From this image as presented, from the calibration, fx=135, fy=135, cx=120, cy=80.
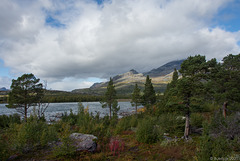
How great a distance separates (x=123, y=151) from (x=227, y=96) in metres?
17.3

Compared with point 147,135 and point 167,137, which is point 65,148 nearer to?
point 147,135

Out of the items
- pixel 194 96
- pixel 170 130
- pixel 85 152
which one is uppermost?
pixel 194 96

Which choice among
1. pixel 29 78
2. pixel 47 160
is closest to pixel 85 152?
pixel 47 160

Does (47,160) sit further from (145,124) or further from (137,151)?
(145,124)

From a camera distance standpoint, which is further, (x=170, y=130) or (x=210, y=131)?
(x=170, y=130)

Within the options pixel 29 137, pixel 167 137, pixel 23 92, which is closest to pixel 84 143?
pixel 29 137

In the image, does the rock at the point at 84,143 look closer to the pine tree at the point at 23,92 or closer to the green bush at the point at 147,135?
the green bush at the point at 147,135

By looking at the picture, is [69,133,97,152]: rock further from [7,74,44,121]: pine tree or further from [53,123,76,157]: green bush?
[7,74,44,121]: pine tree

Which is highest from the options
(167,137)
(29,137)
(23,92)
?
(23,92)

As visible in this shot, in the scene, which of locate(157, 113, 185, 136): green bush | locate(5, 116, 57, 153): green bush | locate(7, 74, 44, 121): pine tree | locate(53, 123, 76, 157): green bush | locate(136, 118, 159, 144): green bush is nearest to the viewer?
locate(53, 123, 76, 157): green bush

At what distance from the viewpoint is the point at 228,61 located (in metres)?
19.5

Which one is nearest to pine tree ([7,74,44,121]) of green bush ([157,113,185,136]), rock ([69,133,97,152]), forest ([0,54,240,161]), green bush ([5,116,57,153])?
forest ([0,54,240,161])

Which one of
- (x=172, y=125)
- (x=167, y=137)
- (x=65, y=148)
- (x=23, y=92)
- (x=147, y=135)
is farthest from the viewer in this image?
(x=23, y=92)

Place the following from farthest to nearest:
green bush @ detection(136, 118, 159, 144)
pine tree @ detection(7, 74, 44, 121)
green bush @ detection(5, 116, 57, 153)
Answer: pine tree @ detection(7, 74, 44, 121), green bush @ detection(136, 118, 159, 144), green bush @ detection(5, 116, 57, 153)
